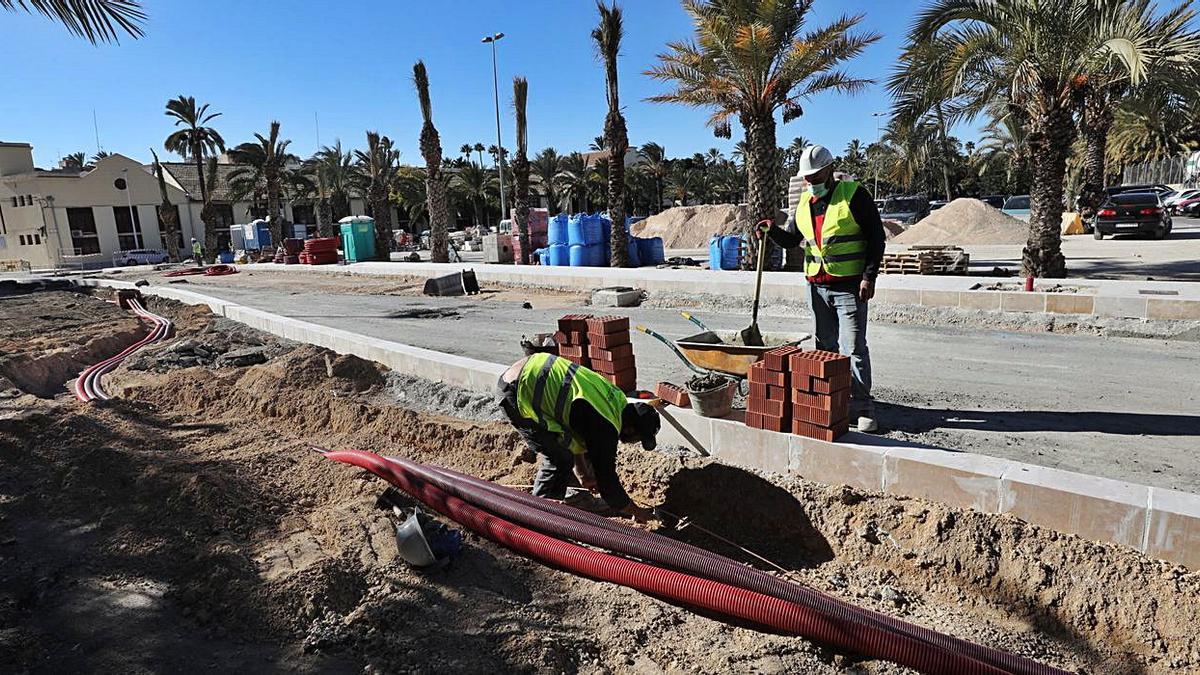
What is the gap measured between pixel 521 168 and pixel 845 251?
20.3m

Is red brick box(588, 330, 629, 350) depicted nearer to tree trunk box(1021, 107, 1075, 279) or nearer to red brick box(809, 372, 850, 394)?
red brick box(809, 372, 850, 394)

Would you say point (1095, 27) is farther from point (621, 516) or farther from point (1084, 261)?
point (621, 516)

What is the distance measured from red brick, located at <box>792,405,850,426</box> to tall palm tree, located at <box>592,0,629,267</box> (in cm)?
1511

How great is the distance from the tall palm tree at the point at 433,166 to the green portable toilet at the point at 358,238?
479 cm

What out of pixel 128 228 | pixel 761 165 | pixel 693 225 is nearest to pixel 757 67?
pixel 761 165

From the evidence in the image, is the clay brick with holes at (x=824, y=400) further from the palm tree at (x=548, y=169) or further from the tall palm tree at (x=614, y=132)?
the palm tree at (x=548, y=169)

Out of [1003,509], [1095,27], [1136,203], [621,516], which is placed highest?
[1095,27]

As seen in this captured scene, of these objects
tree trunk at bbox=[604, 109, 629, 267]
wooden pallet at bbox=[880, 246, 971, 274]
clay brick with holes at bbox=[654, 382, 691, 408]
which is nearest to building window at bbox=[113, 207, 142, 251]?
tree trunk at bbox=[604, 109, 629, 267]

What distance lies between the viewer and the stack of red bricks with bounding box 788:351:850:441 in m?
4.10

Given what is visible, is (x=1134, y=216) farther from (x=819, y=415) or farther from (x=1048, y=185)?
(x=819, y=415)

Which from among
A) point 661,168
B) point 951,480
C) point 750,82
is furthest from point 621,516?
point 661,168

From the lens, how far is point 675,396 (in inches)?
199

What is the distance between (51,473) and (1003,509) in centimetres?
604

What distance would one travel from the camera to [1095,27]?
9.88 metres
